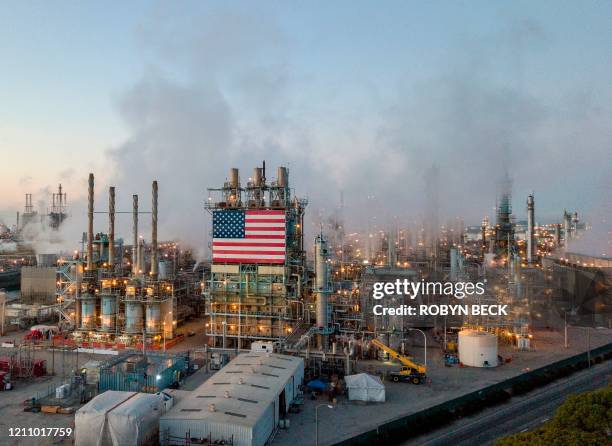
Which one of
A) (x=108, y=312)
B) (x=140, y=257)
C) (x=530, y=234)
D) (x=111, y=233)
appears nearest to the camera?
(x=108, y=312)

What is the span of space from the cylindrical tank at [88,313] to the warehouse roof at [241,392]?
87.0 ft

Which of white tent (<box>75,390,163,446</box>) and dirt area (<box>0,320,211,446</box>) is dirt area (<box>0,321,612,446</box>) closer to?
dirt area (<box>0,320,211,446</box>)

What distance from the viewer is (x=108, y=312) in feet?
189

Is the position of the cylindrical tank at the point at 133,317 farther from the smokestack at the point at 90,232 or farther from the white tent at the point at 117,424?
the white tent at the point at 117,424

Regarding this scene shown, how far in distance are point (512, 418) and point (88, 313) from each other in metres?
48.3

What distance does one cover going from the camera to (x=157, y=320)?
5656 centimetres

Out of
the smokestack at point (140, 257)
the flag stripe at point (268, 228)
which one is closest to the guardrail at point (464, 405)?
the flag stripe at point (268, 228)

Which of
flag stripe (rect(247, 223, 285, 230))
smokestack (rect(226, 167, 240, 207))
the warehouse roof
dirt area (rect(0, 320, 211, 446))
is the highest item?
smokestack (rect(226, 167, 240, 207))

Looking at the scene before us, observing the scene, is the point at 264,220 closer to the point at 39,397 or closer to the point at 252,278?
the point at 252,278

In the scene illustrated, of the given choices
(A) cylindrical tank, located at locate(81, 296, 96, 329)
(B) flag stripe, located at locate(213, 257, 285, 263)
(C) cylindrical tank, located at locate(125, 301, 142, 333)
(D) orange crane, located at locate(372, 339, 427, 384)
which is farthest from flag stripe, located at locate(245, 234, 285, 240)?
(A) cylindrical tank, located at locate(81, 296, 96, 329)

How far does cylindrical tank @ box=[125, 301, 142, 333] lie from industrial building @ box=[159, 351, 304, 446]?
22.4 m

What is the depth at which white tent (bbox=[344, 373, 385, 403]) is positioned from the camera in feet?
123

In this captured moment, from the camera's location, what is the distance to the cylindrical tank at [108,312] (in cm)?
5725

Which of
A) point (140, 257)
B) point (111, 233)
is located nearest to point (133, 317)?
point (140, 257)
